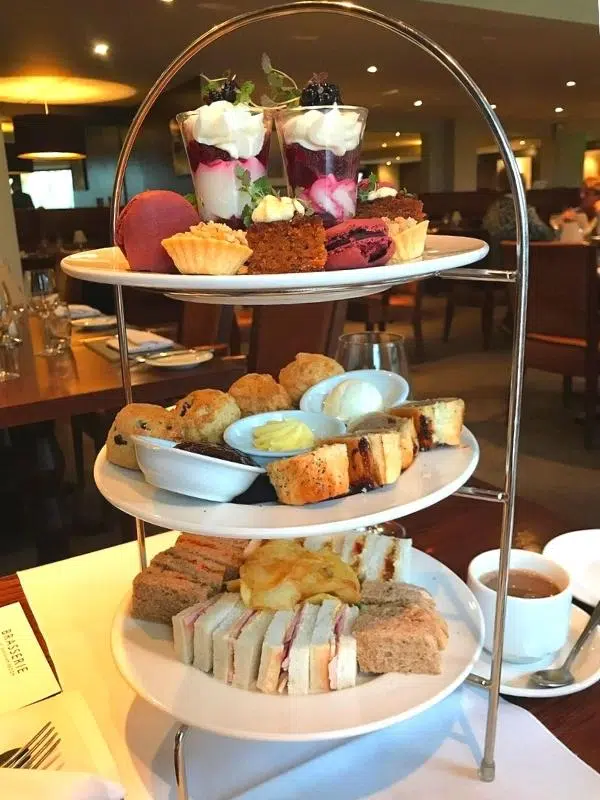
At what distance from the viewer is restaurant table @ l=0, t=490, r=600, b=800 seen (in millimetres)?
660

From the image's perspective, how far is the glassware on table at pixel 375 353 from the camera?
3.00ft

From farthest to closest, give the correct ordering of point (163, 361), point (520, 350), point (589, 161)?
1. point (589, 161)
2. point (163, 361)
3. point (520, 350)

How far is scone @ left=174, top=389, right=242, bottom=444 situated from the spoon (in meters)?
0.42

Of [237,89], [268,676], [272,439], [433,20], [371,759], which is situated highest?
[433,20]

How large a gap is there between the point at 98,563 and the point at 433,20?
5.24 meters

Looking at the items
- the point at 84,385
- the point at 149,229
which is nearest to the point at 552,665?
the point at 149,229

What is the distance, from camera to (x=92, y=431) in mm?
2637

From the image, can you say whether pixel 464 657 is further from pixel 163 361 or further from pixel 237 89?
pixel 163 361

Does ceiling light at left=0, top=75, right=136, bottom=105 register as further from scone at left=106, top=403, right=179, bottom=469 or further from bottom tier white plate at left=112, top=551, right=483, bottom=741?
bottom tier white plate at left=112, top=551, right=483, bottom=741

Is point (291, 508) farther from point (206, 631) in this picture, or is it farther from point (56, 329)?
point (56, 329)

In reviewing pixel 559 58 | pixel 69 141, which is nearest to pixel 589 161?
pixel 559 58

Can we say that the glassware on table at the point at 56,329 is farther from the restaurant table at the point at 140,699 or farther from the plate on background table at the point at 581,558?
the plate on background table at the point at 581,558

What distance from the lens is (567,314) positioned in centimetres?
326

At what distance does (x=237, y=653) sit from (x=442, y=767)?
222 mm
